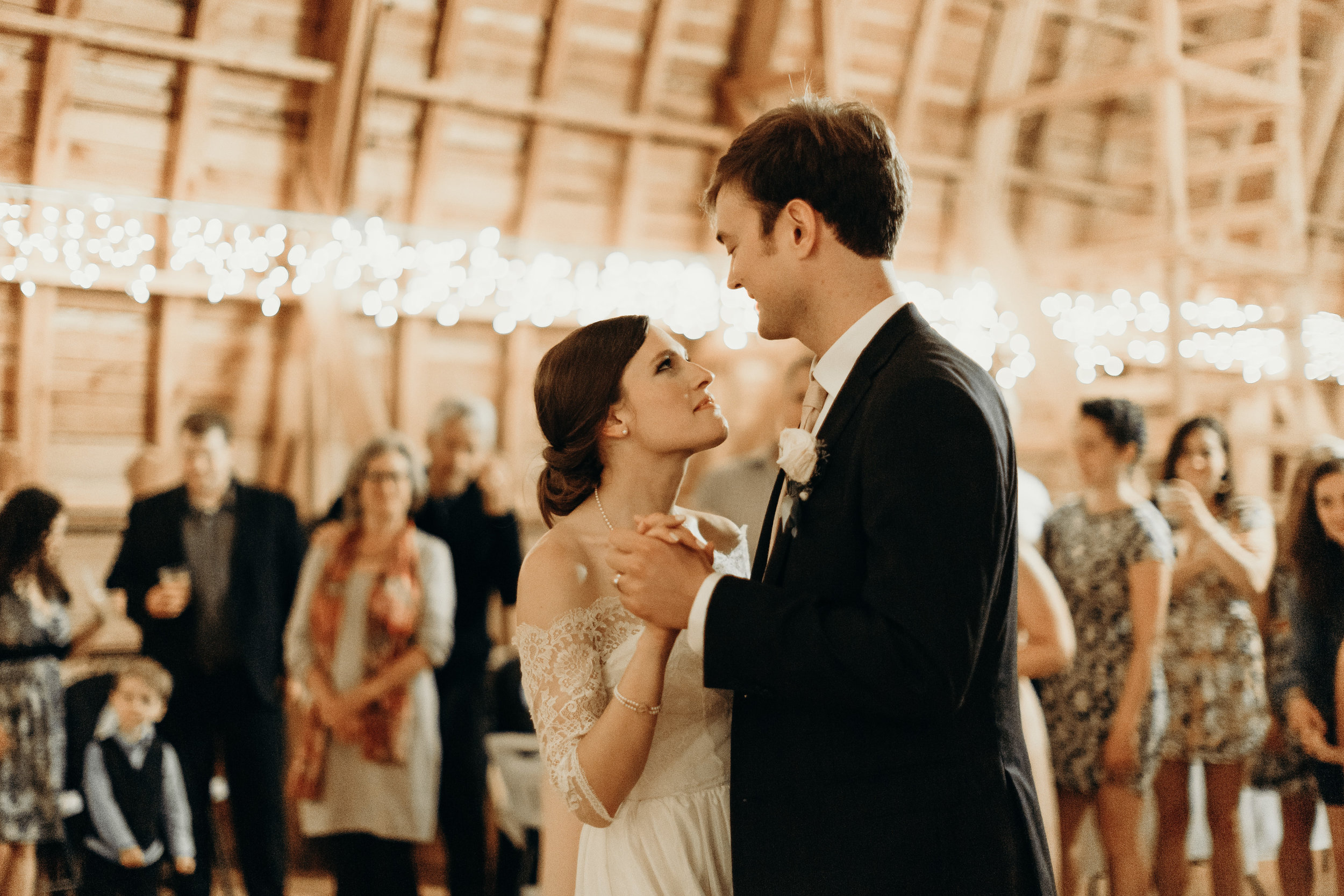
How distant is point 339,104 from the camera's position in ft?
20.4

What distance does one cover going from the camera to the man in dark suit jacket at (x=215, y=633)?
13.4 feet

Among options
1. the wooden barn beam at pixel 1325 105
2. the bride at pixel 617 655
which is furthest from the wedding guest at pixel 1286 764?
the wooden barn beam at pixel 1325 105

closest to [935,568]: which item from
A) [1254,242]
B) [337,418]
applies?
[337,418]

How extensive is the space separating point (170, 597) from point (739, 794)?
10.3 ft

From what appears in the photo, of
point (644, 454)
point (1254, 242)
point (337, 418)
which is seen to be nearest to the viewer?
point (644, 454)

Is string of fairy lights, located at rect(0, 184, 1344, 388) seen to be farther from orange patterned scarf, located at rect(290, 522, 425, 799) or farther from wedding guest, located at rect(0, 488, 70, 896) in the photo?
wedding guest, located at rect(0, 488, 70, 896)

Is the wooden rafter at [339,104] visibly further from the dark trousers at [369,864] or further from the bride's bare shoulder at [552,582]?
the bride's bare shoulder at [552,582]

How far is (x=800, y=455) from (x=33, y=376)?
565cm

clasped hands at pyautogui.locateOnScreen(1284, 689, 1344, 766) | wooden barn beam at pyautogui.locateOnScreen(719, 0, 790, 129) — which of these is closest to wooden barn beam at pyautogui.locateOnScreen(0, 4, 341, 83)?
wooden barn beam at pyautogui.locateOnScreen(719, 0, 790, 129)

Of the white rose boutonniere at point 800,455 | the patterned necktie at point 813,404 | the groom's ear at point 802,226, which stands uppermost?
the groom's ear at point 802,226

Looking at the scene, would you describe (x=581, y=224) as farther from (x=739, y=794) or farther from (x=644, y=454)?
(x=739, y=794)

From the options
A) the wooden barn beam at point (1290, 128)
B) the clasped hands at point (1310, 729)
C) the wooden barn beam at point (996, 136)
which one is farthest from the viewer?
the wooden barn beam at point (996, 136)

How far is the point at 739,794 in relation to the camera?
5.15 feet

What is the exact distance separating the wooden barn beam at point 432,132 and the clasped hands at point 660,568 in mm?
5739
